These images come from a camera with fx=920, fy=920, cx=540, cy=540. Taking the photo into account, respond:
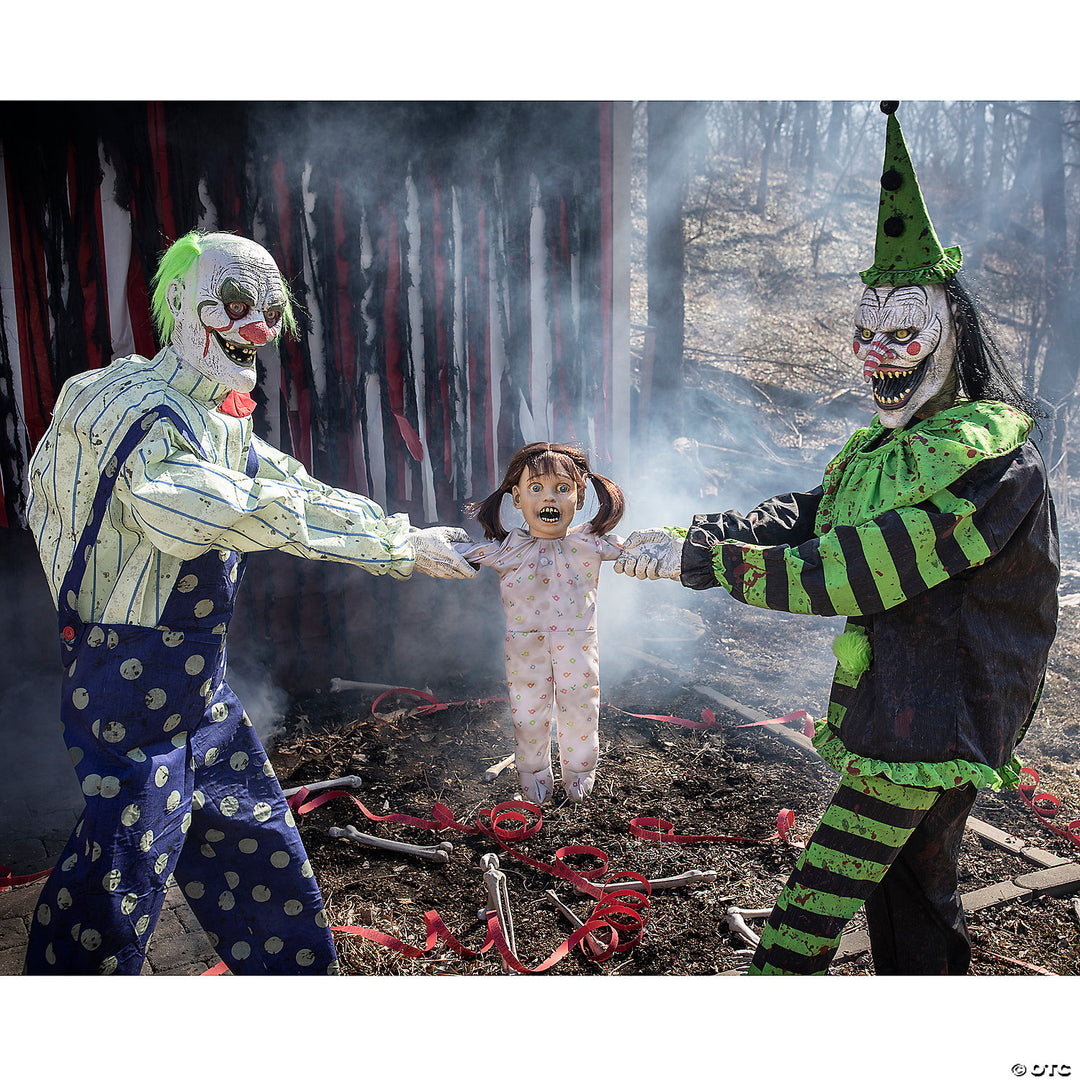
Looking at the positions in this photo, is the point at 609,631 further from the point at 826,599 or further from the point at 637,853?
the point at 826,599

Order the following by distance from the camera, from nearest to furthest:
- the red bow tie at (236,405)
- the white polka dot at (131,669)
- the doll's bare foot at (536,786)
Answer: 1. the white polka dot at (131,669)
2. the red bow tie at (236,405)
3. the doll's bare foot at (536,786)

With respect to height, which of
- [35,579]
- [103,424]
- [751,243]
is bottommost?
[35,579]

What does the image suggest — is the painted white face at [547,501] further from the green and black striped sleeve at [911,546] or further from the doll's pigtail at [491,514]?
the green and black striped sleeve at [911,546]

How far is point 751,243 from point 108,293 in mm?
13524

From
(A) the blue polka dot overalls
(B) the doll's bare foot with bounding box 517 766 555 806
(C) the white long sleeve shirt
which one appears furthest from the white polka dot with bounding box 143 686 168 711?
(B) the doll's bare foot with bounding box 517 766 555 806

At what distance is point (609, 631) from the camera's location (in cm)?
662

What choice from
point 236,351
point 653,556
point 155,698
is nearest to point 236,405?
point 236,351

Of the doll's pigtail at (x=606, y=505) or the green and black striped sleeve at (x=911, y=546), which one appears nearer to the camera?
the green and black striped sleeve at (x=911, y=546)

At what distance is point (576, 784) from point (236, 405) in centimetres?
240

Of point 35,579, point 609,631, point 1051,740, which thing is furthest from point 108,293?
point 1051,740

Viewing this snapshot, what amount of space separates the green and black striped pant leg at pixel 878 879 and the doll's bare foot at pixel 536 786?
172 centimetres

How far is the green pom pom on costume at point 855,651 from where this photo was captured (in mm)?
2797

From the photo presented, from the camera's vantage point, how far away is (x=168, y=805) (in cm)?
266

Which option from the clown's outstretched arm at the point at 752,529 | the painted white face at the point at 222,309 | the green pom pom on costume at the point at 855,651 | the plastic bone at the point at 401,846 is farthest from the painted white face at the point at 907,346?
the plastic bone at the point at 401,846
